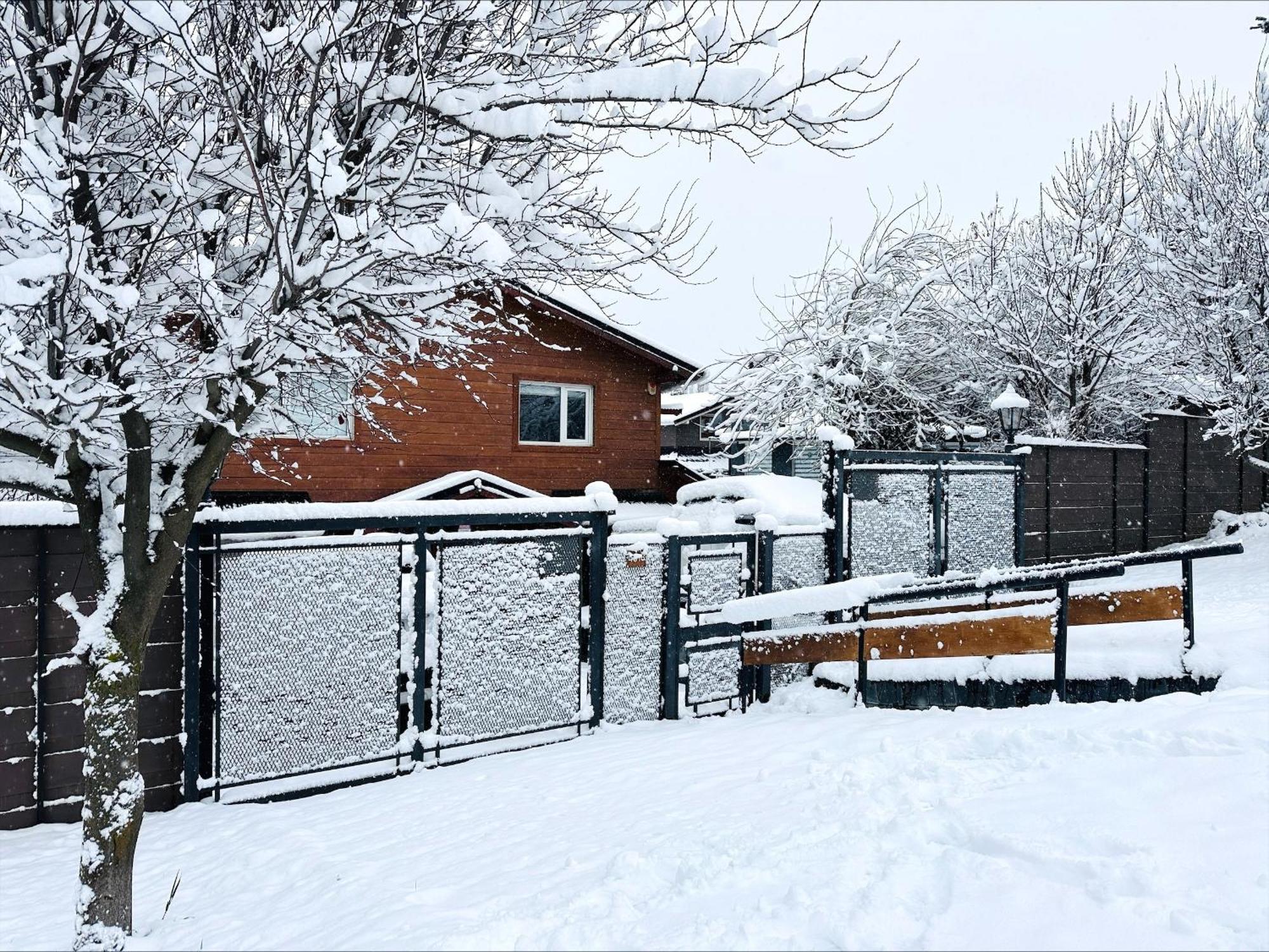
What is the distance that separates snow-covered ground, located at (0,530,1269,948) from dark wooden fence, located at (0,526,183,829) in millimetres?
218

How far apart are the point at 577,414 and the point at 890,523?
7.99 meters

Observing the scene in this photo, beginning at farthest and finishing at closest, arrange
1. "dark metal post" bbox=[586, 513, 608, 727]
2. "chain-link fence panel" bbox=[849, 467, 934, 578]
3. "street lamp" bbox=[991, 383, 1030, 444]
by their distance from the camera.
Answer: "street lamp" bbox=[991, 383, 1030, 444], "chain-link fence panel" bbox=[849, 467, 934, 578], "dark metal post" bbox=[586, 513, 608, 727]

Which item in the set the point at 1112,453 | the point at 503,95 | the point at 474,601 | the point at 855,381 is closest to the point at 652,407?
the point at 855,381

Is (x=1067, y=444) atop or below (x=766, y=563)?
atop

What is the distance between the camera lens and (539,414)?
16.0m

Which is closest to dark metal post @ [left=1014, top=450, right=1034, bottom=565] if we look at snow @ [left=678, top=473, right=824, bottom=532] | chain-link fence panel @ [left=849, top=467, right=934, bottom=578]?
chain-link fence panel @ [left=849, top=467, right=934, bottom=578]

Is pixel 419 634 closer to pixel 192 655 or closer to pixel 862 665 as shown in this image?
pixel 192 655

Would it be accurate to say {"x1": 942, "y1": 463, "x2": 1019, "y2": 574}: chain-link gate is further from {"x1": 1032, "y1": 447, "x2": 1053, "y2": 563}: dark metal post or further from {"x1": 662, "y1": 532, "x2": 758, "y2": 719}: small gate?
{"x1": 662, "y1": 532, "x2": 758, "y2": 719}: small gate

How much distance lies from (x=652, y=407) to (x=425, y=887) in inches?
542

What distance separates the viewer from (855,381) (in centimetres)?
1758

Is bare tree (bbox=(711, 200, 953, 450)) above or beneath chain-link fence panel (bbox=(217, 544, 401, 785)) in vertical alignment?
above

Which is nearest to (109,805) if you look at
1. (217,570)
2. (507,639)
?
(217,570)

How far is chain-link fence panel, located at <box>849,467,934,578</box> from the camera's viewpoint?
31.1 feet

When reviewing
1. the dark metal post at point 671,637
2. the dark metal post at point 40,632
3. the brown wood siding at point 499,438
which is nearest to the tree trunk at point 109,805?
the dark metal post at point 40,632
